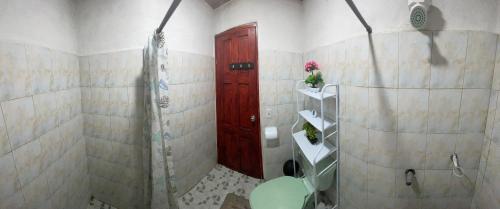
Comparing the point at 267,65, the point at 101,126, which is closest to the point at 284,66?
the point at 267,65

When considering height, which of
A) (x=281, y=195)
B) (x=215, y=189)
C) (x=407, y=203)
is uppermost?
(x=407, y=203)

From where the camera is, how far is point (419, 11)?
2.77ft

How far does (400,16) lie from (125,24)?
180 centimetres

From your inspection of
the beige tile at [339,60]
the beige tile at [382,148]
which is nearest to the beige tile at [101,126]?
the beige tile at [339,60]

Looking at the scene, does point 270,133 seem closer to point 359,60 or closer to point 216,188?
point 216,188

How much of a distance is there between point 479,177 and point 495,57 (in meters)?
0.63

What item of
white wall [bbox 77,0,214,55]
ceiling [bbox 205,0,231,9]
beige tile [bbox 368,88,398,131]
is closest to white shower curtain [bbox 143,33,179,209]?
white wall [bbox 77,0,214,55]

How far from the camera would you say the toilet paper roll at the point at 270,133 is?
180cm

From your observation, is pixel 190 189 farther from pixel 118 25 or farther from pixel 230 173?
pixel 118 25

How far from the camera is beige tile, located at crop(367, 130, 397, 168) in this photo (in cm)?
104

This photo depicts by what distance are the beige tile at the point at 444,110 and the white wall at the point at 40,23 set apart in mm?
2233

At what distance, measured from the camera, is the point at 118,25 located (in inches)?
52.4

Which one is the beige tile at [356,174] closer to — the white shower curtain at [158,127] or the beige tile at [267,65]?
the beige tile at [267,65]

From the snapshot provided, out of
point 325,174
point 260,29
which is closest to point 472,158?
point 325,174
